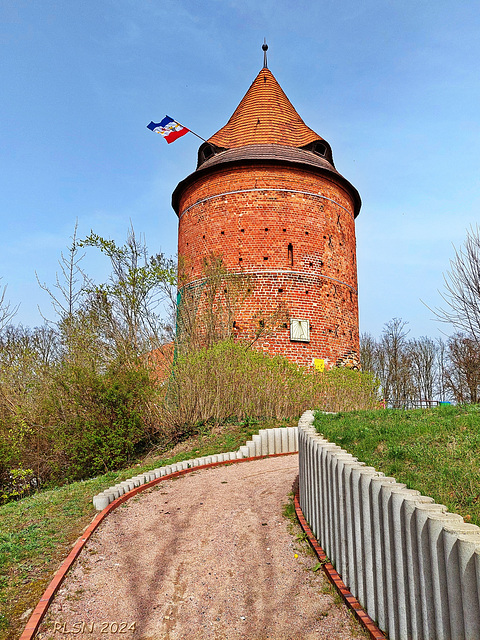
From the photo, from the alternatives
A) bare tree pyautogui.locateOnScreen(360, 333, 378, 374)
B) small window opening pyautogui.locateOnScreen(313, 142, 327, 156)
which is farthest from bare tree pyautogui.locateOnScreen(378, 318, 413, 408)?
small window opening pyautogui.locateOnScreen(313, 142, 327, 156)

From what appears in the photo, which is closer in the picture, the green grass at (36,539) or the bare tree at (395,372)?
the green grass at (36,539)

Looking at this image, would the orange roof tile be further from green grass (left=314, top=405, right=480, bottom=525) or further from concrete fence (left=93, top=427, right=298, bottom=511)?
green grass (left=314, top=405, right=480, bottom=525)

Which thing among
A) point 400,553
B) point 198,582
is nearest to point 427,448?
point 400,553

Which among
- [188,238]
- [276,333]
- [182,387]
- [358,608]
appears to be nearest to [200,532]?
[358,608]

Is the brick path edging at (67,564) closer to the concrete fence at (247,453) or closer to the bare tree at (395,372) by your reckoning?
the concrete fence at (247,453)

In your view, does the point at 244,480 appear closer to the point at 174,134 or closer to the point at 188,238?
the point at 188,238

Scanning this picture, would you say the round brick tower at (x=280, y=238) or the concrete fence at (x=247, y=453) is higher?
the round brick tower at (x=280, y=238)

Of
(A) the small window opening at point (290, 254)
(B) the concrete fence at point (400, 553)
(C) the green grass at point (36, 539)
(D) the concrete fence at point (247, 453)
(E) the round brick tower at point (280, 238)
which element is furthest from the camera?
(A) the small window opening at point (290, 254)

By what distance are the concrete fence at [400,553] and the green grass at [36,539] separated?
9.13 ft

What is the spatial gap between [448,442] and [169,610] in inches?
131

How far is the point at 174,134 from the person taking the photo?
19922 mm

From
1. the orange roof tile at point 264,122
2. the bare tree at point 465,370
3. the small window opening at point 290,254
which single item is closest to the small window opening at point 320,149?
the orange roof tile at point 264,122

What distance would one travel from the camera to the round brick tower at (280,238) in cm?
1819

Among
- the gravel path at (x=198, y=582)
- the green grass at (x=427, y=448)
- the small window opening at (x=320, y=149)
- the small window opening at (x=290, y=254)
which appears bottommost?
the gravel path at (x=198, y=582)
